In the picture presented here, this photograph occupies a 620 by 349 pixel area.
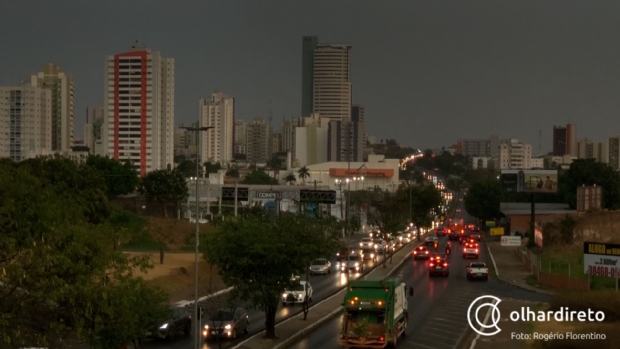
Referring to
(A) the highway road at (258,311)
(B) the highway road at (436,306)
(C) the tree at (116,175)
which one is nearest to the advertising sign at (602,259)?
(B) the highway road at (436,306)

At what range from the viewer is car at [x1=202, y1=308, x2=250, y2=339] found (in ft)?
92.2

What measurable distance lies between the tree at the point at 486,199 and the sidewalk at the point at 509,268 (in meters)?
29.3

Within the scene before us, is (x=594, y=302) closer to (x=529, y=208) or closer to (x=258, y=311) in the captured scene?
(x=258, y=311)

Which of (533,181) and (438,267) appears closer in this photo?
(438,267)

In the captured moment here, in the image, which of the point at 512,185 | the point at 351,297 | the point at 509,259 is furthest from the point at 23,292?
the point at 512,185

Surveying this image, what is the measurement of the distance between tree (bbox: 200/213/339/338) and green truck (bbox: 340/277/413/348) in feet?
9.92

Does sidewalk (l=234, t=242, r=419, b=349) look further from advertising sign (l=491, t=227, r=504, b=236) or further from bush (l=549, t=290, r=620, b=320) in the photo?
advertising sign (l=491, t=227, r=504, b=236)

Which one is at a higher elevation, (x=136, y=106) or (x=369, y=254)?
(x=136, y=106)

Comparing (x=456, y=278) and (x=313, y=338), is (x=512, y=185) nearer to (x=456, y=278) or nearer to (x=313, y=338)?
(x=456, y=278)

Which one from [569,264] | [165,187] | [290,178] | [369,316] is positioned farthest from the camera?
[290,178]

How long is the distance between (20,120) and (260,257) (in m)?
176

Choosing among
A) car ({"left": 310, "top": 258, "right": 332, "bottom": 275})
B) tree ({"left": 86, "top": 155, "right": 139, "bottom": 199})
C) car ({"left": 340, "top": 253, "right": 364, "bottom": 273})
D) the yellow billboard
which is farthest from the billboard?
tree ({"left": 86, "top": 155, "right": 139, "bottom": 199})

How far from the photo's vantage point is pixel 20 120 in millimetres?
191000


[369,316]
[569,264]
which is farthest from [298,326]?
[569,264]
